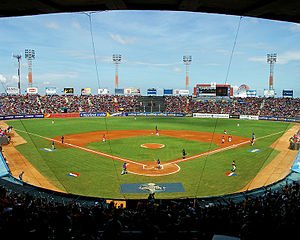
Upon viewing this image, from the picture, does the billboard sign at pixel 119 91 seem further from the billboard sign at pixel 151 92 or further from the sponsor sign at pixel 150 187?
the sponsor sign at pixel 150 187

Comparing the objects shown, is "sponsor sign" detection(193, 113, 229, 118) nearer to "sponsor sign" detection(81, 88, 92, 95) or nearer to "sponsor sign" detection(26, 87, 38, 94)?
"sponsor sign" detection(81, 88, 92, 95)

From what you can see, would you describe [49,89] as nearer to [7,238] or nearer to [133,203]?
[133,203]

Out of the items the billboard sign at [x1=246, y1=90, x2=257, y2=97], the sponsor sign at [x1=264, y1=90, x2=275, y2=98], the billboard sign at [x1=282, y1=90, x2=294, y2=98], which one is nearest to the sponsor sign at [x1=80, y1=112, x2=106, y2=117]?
the billboard sign at [x1=246, y1=90, x2=257, y2=97]

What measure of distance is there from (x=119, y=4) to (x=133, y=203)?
812cm

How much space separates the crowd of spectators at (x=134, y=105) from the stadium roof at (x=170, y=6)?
76.5 meters

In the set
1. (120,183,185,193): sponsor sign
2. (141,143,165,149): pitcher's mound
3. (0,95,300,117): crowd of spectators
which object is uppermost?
(0,95,300,117): crowd of spectators

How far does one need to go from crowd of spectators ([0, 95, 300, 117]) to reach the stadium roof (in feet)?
251

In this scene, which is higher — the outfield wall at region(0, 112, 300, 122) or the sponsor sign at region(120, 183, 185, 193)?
the outfield wall at region(0, 112, 300, 122)

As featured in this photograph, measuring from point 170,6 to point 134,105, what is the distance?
300 ft

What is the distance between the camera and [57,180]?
852 inches

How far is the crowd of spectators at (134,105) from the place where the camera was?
269ft

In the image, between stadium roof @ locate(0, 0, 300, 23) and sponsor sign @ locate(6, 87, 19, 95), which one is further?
sponsor sign @ locate(6, 87, 19, 95)

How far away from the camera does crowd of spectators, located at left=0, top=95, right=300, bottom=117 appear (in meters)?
81.9

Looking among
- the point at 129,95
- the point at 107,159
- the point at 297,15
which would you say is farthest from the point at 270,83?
the point at 297,15
